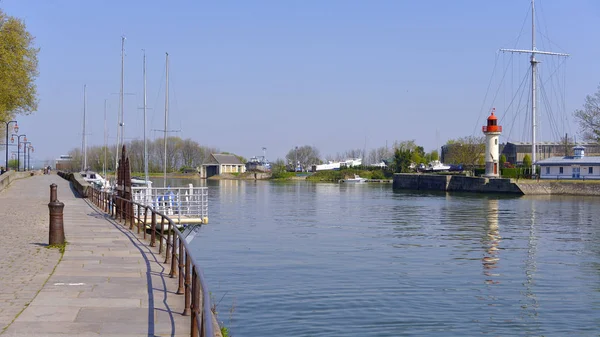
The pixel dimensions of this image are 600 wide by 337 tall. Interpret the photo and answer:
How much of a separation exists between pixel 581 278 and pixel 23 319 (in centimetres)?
1673

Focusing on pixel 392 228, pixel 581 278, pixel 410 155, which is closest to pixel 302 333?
pixel 581 278

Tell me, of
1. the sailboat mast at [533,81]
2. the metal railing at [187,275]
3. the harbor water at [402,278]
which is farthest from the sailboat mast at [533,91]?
the metal railing at [187,275]

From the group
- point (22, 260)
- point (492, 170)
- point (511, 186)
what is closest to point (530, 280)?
point (22, 260)

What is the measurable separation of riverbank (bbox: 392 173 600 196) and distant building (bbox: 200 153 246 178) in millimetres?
90120

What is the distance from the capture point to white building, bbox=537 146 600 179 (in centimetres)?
8175

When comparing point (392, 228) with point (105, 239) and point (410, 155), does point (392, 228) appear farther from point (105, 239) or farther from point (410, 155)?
point (410, 155)

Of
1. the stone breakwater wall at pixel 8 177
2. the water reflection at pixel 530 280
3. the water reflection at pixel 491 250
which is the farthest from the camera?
the stone breakwater wall at pixel 8 177

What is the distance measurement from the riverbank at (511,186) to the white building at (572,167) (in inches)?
147

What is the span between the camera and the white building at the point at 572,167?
81.8m

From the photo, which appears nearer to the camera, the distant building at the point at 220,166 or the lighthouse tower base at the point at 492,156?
the lighthouse tower base at the point at 492,156

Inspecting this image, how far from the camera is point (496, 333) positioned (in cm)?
1409

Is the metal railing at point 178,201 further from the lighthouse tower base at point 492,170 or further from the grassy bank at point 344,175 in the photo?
the grassy bank at point 344,175

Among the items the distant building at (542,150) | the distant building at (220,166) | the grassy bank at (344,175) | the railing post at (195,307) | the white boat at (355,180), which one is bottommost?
the railing post at (195,307)

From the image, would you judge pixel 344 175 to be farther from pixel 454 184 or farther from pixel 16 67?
pixel 16 67
